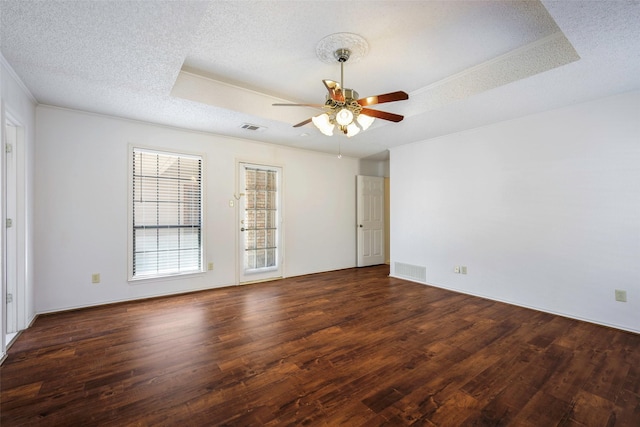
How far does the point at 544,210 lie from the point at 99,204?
5.81 meters

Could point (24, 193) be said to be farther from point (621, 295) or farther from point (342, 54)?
point (621, 295)

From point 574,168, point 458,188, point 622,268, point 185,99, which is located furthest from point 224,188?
point 622,268

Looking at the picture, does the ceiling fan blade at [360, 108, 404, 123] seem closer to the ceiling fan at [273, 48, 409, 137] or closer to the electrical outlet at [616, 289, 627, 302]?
the ceiling fan at [273, 48, 409, 137]

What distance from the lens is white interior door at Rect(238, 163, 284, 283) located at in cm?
483

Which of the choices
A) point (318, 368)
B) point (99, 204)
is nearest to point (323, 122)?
point (318, 368)

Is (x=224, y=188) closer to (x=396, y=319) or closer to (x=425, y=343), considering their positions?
(x=396, y=319)

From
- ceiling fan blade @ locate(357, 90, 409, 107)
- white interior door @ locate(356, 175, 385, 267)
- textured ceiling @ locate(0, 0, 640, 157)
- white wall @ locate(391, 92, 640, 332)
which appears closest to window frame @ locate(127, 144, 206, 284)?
textured ceiling @ locate(0, 0, 640, 157)

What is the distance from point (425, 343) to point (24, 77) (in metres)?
4.65

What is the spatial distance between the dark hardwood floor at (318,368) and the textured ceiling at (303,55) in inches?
100

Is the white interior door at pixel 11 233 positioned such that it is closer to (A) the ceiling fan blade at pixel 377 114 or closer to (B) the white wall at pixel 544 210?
(A) the ceiling fan blade at pixel 377 114

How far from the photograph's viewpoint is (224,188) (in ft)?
15.1

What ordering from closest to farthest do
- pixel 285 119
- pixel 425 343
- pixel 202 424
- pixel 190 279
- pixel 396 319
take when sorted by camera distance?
1. pixel 202 424
2. pixel 425 343
3. pixel 396 319
4. pixel 285 119
5. pixel 190 279

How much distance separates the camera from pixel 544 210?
138 inches

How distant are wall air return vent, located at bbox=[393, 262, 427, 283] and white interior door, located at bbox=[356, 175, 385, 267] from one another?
114 cm
